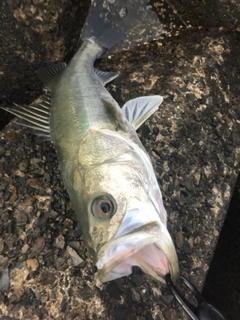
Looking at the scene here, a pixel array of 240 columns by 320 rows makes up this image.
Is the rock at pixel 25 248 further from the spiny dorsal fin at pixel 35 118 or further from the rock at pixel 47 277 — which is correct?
the spiny dorsal fin at pixel 35 118

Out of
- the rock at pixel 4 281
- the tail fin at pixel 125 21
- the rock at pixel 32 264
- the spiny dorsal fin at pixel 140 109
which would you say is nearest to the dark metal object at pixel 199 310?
the rock at pixel 32 264

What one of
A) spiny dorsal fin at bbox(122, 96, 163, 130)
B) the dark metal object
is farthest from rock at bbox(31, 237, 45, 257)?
spiny dorsal fin at bbox(122, 96, 163, 130)

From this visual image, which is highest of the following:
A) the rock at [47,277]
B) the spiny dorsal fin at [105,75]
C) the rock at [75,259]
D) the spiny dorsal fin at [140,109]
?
the spiny dorsal fin at [105,75]

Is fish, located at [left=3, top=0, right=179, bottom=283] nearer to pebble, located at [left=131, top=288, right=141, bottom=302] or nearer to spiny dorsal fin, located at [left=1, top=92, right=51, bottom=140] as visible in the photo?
spiny dorsal fin, located at [left=1, top=92, right=51, bottom=140]

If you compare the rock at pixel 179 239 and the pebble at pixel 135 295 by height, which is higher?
the pebble at pixel 135 295

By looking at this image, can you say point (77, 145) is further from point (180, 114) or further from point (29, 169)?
point (180, 114)

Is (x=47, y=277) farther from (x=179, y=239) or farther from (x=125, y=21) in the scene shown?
(x=125, y=21)

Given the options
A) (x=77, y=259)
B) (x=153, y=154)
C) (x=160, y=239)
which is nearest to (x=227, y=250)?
(x=153, y=154)
